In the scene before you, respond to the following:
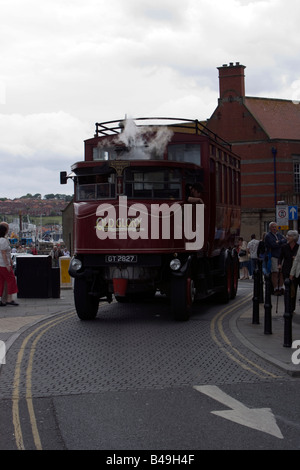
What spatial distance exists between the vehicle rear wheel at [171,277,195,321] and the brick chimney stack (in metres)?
35.9

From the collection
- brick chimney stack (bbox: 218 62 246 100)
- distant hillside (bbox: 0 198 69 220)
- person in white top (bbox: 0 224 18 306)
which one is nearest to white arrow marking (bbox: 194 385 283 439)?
person in white top (bbox: 0 224 18 306)

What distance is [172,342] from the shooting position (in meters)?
10.9

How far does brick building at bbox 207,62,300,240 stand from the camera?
45.6 metres

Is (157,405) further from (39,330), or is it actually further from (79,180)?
(79,180)

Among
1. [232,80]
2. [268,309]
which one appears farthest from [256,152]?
[268,309]

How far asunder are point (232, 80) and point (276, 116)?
4291 millimetres

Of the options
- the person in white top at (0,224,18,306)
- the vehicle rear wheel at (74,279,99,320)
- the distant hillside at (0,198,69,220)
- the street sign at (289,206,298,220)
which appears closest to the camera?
the vehicle rear wheel at (74,279,99,320)

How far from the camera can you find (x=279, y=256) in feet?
52.6

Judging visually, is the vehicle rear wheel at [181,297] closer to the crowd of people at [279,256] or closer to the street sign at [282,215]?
the crowd of people at [279,256]

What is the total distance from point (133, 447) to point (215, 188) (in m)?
9.92

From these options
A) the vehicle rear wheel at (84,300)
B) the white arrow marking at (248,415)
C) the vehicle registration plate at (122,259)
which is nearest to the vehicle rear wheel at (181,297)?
the vehicle registration plate at (122,259)

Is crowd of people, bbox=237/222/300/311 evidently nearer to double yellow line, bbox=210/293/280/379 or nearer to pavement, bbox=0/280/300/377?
pavement, bbox=0/280/300/377

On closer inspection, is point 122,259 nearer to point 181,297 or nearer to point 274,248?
point 181,297

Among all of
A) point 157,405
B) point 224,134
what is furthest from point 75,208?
point 224,134
